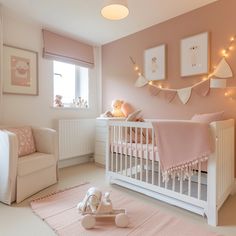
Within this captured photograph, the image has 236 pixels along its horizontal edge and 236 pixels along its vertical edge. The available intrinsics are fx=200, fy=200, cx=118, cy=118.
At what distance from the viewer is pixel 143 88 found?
128 inches

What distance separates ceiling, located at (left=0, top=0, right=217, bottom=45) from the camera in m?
2.44

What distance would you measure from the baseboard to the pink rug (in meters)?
1.22

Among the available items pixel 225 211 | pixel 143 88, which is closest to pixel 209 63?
pixel 143 88

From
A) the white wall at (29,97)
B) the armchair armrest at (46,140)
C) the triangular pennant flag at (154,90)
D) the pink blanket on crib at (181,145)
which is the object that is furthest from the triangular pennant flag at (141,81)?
the armchair armrest at (46,140)

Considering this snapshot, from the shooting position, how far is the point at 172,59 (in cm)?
287

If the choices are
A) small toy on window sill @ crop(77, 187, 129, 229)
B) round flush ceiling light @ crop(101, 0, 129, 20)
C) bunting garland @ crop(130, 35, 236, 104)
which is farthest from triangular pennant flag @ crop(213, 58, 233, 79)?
small toy on window sill @ crop(77, 187, 129, 229)

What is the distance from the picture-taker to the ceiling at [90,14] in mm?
2443

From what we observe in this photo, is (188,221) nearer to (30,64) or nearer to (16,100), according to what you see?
(16,100)

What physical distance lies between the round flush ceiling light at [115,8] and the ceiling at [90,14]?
0.80 meters

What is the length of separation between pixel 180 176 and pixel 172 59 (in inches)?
68.3

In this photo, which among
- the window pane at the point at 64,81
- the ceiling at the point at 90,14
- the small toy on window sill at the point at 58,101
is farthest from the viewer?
the window pane at the point at 64,81

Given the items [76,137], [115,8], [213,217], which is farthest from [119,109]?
[213,217]

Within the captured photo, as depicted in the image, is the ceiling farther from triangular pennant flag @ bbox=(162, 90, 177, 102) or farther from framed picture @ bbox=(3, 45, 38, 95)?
triangular pennant flag @ bbox=(162, 90, 177, 102)

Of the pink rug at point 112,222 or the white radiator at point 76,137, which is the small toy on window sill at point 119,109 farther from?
the pink rug at point 112,222
